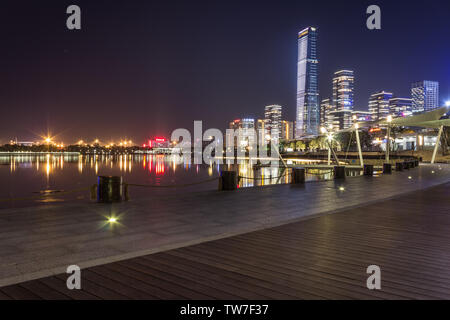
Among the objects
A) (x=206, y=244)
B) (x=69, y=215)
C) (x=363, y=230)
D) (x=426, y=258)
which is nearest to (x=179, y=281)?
(x=206, y=244)

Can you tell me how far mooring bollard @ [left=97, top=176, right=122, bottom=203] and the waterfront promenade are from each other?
0.78m

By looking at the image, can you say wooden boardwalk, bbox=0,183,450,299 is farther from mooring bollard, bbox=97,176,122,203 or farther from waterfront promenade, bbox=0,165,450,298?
mooring bollard, bbox=97,176,122,203

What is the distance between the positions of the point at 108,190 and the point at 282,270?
28.2 ft

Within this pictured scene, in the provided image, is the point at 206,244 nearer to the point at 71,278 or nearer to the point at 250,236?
the point at 250,236

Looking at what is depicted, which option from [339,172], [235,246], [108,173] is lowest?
[108,173]

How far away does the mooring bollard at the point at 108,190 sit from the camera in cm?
1204

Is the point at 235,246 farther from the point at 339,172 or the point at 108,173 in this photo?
the point at 108,173

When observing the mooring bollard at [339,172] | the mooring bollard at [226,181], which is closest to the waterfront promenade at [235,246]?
the mooring bollard at [226,181]

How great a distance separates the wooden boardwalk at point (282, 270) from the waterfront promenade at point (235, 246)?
0.05 feet

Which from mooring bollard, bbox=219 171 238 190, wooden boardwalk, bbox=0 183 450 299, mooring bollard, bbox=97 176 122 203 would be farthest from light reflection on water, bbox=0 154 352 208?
wooden boardwalk, bbox=0 183 450 299

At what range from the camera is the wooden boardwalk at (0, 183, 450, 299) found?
4.29 meters

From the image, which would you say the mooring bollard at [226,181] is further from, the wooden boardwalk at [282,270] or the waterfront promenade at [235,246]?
the wooden boardwalk at [282,270]

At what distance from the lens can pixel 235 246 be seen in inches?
256

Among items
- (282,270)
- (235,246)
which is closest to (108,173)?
(235,246)
